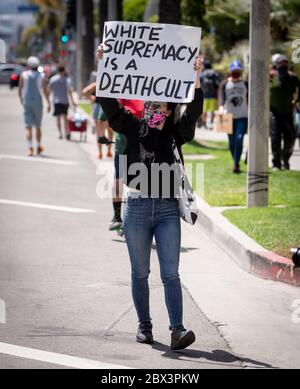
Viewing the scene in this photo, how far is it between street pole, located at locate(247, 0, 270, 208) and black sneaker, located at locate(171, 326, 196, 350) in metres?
6.25

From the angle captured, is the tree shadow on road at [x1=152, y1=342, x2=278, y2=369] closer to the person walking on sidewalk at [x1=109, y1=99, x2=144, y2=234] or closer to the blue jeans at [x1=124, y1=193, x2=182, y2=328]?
the blue jeans at [x1=124, y1=193, x2=182, y2=328]

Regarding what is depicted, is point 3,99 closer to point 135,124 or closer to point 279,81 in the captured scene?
point 279,81

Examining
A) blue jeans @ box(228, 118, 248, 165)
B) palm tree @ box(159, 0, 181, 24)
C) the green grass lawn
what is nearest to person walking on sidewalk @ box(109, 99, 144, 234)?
the green grass lawn

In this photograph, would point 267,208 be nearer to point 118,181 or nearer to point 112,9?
point 118,181

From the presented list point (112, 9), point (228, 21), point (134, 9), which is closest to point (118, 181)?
point (112, 9)

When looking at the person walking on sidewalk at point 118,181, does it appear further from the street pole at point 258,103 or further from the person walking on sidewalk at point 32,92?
the person walking on sidewalk at point 32,92

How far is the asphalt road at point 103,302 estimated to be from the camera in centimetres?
708

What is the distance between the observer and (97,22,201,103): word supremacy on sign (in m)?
7.64

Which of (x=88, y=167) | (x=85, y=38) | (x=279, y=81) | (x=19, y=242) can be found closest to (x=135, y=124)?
(x=19, y=242)

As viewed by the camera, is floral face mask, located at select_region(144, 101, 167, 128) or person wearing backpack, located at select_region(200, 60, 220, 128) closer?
→ floral face mask, located at select_region(144, 101, 167, 128)

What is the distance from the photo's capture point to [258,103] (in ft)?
43.5

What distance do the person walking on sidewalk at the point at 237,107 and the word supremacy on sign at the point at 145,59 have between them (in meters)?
9.09

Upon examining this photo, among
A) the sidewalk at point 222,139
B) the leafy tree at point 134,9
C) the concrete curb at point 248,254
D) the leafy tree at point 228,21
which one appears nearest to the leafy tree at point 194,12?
the leafy tree at point 228,21

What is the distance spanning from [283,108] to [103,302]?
9474 mm
